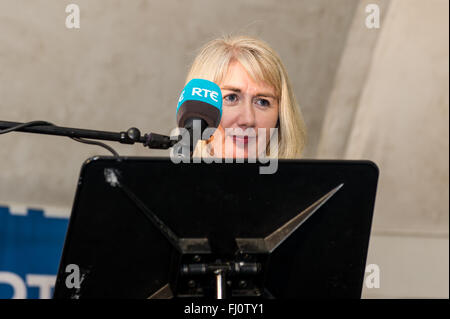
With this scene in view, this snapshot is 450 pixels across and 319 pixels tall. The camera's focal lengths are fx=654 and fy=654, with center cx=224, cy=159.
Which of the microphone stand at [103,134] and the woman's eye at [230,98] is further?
the woman's eye at [230,98]

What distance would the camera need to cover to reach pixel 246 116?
2.14 m

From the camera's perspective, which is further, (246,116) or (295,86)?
(295,86)

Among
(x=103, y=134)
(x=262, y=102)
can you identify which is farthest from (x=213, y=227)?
(x=262, y=102)

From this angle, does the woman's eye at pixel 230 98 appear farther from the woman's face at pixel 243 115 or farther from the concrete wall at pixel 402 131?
the concrete wall at pixel 402 131

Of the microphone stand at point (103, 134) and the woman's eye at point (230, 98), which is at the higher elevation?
the woman's eye at point (230, 98)

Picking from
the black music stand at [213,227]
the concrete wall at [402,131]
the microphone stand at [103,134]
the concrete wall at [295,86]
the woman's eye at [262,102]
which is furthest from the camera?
the concrete wall at [402,131]

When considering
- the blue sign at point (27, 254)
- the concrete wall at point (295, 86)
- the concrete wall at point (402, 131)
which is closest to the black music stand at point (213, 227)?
the blue sign at point (27, 254)

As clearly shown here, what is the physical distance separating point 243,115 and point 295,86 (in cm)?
210

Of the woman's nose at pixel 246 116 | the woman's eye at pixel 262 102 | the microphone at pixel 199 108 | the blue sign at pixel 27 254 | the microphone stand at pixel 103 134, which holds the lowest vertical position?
the blue sign at pixel 27 254

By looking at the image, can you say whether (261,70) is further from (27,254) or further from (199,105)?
(27,254)

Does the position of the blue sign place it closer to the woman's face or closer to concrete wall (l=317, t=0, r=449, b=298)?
the woman's face

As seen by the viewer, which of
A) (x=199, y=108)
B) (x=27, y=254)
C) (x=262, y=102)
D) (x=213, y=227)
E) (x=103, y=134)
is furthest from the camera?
(x=27, y=254)

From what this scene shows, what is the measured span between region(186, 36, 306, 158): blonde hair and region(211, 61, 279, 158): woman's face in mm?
23

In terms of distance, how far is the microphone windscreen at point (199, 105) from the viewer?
4.78ft
